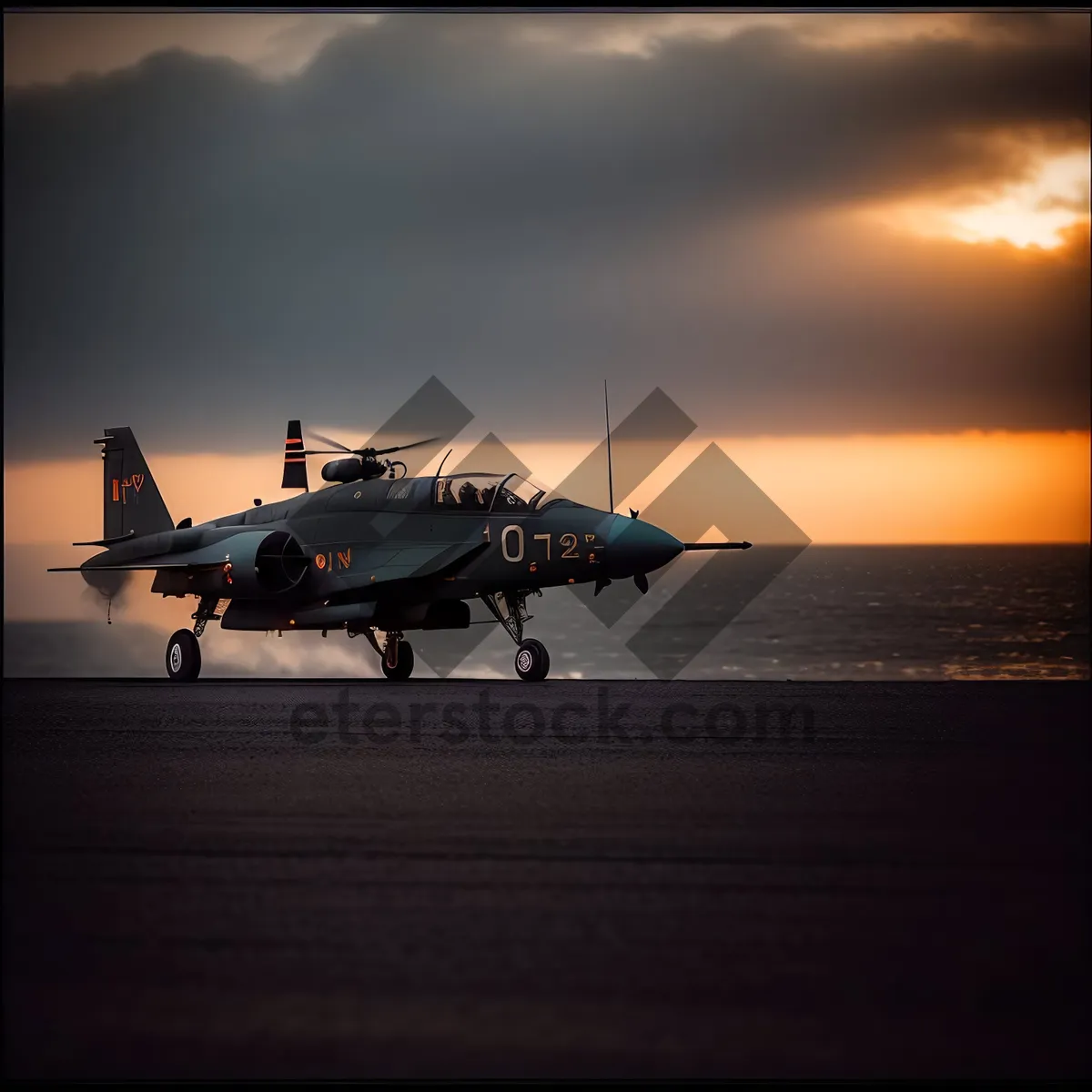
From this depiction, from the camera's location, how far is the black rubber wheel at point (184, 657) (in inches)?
1075

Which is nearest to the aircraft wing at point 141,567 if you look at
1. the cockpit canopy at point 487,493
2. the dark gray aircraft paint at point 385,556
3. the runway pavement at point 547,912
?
the dark gray aircraft paint at point 385,556

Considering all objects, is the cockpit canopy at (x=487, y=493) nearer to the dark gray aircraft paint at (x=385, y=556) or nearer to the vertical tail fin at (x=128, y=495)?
the dark gray aircraft paint at (x=385, y=556)

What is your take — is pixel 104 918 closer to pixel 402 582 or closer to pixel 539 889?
pixel 539 889

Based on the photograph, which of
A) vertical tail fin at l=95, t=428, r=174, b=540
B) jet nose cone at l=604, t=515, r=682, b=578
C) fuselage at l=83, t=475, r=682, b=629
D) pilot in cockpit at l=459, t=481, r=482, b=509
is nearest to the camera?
jet nose cone at l=604, t=515, r=682, b=578

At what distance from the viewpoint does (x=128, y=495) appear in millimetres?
30969

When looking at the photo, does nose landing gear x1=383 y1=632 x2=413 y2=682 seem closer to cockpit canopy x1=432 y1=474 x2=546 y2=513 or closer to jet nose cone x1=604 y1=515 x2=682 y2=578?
cockpit canopy x1=432 y1=474 x2=546 y2=513

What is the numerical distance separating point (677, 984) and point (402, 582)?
1955 cm

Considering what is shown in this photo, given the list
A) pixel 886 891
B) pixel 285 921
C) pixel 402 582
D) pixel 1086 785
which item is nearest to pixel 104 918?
pixel 285 921

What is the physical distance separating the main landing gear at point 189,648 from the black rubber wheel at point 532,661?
7264 millimetres

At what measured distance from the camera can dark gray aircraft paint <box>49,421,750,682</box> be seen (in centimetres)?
2292

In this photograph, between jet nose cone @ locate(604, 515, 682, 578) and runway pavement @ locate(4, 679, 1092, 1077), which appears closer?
runway pavement @ locate(4, 679, 1092, 1077)

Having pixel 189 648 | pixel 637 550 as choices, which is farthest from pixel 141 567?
pixel 637 550

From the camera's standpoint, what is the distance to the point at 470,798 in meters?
10.6

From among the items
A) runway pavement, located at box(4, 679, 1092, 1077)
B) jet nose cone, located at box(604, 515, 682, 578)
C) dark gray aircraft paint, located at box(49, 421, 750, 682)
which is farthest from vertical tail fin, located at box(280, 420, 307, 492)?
runway pavement, located at box(4, 679, 1092, 1077)
